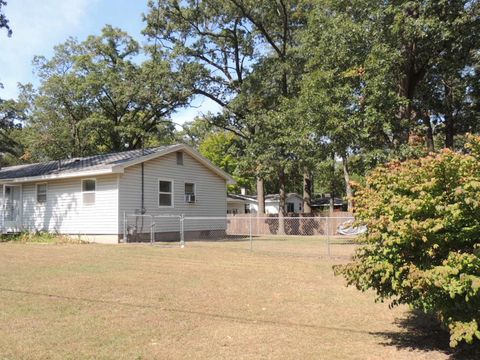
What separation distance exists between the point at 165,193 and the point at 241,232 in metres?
9.94

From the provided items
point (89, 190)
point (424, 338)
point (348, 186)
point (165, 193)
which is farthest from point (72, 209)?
point (424, 338)

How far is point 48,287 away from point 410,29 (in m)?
17.2

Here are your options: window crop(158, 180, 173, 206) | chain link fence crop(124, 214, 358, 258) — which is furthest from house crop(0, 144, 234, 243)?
chain link fence crop(124, 214, 358, 258)

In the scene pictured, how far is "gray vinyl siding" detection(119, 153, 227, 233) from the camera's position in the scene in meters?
19.8

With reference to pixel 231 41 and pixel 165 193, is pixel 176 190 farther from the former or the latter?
pixel 231 41

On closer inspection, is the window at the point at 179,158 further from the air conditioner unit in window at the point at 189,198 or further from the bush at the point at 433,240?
the bush at the point at 433,240

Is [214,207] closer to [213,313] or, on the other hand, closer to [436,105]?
[436,105]

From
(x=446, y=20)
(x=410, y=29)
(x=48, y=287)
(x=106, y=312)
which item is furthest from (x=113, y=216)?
(x=446, y=20)

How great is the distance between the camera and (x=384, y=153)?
66.1ft

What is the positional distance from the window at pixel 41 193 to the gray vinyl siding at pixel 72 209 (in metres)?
0.20

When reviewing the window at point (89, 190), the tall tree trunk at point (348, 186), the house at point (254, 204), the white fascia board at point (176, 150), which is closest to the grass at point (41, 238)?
the window at point (89, 190)

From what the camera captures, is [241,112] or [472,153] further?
[241,112]

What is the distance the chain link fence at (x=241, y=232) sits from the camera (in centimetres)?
1672

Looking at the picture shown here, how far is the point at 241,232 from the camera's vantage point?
100ft
